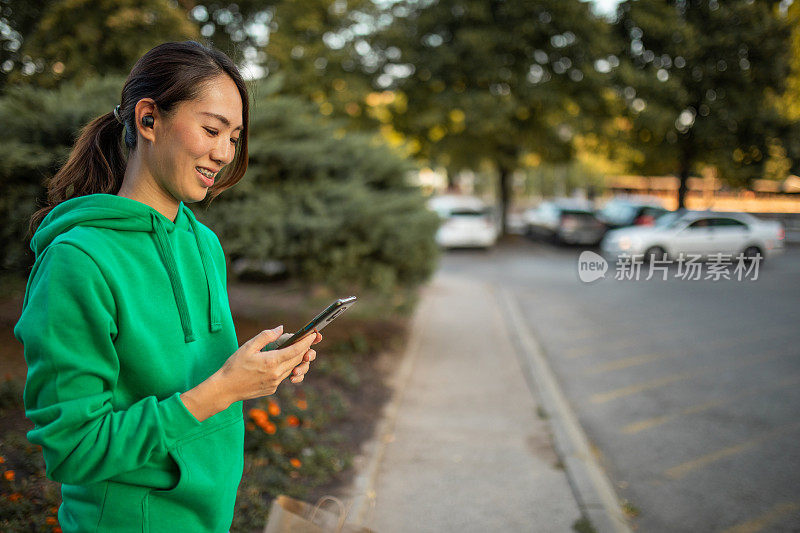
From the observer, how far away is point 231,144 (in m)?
1.43

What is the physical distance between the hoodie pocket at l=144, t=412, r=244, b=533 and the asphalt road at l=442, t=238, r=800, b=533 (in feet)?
9.76

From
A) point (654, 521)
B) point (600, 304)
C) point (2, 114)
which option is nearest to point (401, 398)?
point (654, 521)

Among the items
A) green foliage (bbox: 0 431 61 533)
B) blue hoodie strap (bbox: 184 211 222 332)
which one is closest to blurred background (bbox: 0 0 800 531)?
green foliage (bbox: 0 431 61 533)

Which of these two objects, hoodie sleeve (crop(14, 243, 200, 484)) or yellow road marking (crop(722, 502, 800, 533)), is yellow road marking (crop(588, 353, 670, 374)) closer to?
yellow road marking (crop(722, 502, 800, 533))

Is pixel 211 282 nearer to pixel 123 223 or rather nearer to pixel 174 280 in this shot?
pixel 174 280

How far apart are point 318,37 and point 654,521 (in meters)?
16.3

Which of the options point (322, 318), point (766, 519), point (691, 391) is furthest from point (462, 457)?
point (322, 318)

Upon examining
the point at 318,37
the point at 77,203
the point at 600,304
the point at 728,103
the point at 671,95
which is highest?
the point at 318,37

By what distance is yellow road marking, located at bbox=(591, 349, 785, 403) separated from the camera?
5.99m

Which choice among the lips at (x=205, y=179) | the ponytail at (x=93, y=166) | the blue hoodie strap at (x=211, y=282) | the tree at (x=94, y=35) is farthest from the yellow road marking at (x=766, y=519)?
the tree at (x=94, y=35)

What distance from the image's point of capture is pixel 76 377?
3.57 feet

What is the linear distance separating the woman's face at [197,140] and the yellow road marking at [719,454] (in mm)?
4018

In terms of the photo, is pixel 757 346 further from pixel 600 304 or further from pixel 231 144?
pixel 231 144

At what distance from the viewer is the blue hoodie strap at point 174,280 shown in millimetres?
1322
